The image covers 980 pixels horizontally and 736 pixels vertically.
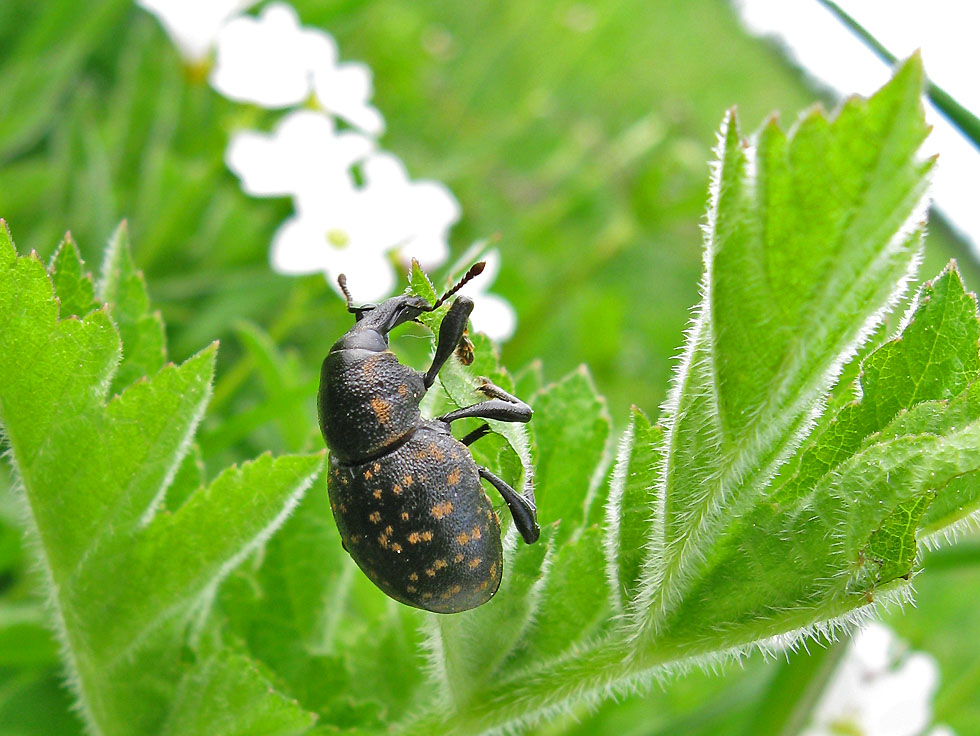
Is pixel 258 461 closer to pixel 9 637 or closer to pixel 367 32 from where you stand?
pixel 9 637

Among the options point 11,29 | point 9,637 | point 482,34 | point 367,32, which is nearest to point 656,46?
point 482,34

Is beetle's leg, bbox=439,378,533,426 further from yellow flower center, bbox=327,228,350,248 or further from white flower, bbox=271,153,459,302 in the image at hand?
yellow flower center, bbox=327,228,350,248

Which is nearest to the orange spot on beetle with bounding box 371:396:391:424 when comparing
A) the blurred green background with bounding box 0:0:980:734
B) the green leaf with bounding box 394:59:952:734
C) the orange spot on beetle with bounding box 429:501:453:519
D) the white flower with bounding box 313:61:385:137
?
the orange spot on beetle with bounding box 429:501:453:519

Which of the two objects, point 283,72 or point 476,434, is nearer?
point 476,434

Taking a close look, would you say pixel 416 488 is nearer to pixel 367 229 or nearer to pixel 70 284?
pixel 70 284

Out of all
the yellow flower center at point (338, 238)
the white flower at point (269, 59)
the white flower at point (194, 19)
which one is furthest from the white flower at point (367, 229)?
the white flower at point (194, 19)

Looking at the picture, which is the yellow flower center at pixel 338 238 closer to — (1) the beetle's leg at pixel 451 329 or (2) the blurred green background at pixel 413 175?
(2) the blurred green background at pixel 413 175

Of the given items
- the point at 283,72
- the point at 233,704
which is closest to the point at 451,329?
the point at 233,704
